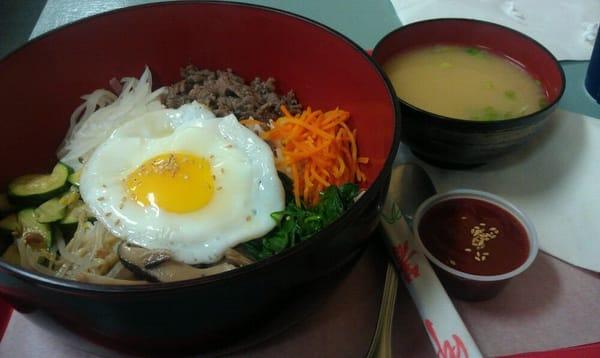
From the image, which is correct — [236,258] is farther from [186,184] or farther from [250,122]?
[250,122]

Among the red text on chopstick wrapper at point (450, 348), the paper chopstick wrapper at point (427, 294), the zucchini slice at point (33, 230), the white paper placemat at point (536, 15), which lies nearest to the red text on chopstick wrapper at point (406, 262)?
the paper chopstick wrapper at point (427, 294)

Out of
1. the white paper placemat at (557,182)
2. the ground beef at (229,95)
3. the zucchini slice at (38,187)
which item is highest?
the ground beef at (229,95)

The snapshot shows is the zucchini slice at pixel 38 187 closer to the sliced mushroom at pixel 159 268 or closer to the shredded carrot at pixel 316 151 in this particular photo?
the sliced mushroom at pixel 159 268

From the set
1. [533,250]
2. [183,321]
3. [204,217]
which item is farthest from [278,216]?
[533,250]

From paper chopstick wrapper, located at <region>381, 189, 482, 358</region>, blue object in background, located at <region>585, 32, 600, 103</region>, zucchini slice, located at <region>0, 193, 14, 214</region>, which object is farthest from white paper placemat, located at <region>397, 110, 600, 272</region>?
zucchini slice, located at <region>0, 193, 14, 214</region>

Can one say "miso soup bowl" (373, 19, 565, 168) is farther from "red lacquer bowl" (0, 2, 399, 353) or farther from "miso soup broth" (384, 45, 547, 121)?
"red lacquer bowl" (0, 2, 399, 353)

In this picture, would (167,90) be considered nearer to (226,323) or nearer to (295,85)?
(295,85)
